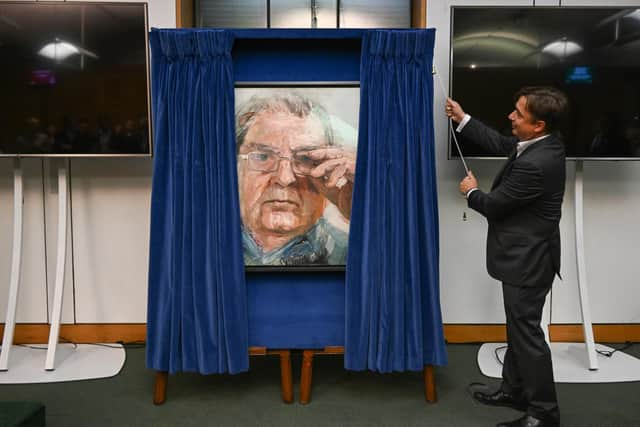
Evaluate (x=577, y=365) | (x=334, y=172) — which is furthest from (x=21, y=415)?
(x=577, y=365)

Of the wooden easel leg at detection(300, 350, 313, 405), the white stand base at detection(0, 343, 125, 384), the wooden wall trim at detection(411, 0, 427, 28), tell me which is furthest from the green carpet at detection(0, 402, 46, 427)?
the wooden wall trim at detection(411, 0, 427, 28)

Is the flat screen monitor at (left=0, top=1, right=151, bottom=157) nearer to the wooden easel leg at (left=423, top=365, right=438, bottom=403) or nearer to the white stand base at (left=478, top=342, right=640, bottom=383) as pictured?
the wooden easel leg at (left=423, top=365, right=438, bottom=403)

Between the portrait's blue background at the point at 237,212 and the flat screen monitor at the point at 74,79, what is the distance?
430mm

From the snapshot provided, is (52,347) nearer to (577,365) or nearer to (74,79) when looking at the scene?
(74,79)

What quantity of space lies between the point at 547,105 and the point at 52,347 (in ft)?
9.74

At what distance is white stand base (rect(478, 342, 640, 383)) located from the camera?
2904 millimetres

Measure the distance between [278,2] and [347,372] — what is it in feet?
7.97

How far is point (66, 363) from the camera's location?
306cm

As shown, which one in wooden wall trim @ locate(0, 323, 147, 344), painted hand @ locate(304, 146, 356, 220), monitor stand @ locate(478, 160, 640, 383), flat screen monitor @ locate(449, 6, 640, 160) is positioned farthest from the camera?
wooden wall trim @ locate(0, 323, 147, 344)

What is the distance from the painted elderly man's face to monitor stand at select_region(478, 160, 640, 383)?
155 centimetres

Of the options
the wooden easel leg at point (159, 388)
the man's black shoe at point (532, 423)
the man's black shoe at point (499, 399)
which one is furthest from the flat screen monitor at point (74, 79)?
the man's black shoe at point (532, 423)

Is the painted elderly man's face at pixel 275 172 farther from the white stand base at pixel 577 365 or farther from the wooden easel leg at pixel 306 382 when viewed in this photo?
the white stand base at pixel 577 365

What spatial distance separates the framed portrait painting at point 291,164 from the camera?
253 cm

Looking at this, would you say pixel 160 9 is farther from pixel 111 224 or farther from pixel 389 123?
pixel 389 123
